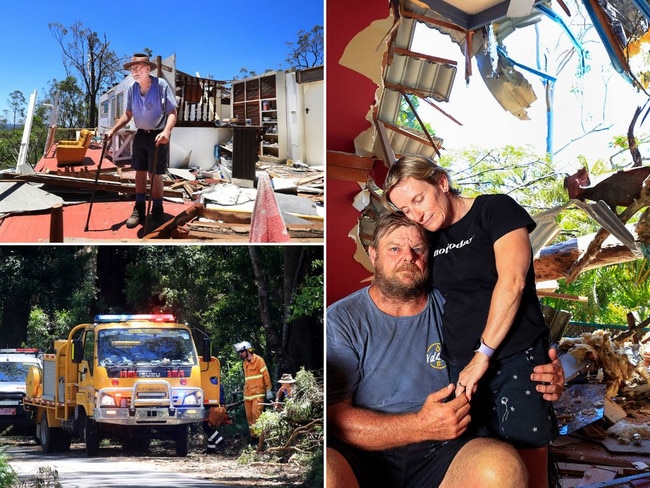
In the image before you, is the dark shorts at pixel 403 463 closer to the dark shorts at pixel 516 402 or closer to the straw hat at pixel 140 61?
the dark shorts at pixel 516 402

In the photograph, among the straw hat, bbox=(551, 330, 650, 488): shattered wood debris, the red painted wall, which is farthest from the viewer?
bbox=(551, 330, 650, 488): shattered wood debris

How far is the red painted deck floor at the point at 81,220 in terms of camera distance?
8.07 feet

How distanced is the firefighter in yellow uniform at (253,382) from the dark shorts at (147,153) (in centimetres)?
61

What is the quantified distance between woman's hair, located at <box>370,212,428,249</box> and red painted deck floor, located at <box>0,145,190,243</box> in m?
0.62

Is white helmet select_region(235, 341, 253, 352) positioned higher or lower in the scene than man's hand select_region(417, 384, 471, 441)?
higher

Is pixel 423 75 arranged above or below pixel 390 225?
above

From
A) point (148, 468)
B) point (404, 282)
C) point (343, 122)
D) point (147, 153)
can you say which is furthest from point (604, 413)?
point (147, 153)

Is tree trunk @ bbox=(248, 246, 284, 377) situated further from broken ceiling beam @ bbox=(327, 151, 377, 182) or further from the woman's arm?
the woman's arm

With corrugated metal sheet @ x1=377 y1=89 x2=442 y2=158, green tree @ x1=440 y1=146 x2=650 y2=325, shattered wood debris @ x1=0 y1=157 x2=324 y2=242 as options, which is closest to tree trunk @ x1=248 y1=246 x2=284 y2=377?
shattered wood debris @ x1=0 y1=157 x2=324 y2=242

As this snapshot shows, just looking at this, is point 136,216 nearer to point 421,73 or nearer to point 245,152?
point 245,152

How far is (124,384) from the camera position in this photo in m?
2.55

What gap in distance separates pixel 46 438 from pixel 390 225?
1.26 meters

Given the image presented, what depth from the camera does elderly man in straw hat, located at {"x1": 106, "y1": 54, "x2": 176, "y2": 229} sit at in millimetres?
2465

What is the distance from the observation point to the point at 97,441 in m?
2.56
